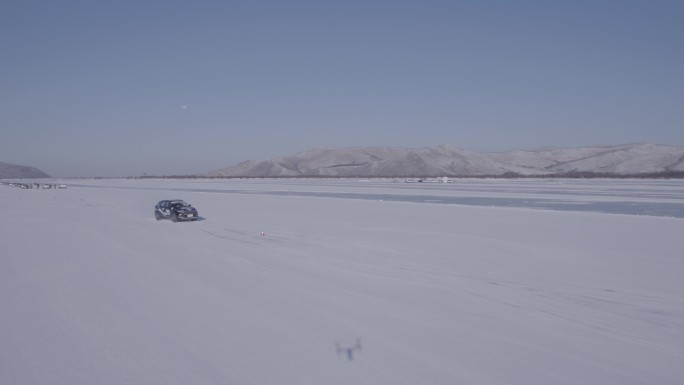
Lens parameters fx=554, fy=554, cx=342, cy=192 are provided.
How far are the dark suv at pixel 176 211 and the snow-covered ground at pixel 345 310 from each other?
791 cm

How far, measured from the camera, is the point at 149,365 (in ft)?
22.2

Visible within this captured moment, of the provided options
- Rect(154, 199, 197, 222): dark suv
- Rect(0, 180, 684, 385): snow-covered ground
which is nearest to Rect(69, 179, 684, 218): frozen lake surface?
Rect(0, 180, 684, 385): snow-covered ground

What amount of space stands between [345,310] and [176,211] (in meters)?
20.2

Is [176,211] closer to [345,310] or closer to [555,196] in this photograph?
[345,310]

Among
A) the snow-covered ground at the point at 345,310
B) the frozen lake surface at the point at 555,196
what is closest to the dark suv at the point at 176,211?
the snow-covered ground at the point at 345,310

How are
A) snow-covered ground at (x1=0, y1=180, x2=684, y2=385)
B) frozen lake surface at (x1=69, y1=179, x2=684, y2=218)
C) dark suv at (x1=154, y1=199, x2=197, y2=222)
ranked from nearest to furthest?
1. snow-covered ground at (x1=0, y1=180, x2=684, y2=385)
2. dark suv at (x1=154, y1=199, x2=197, y2=222)
3. frozen lake surface at (x1=69, y1=179, x2=684, y2=218)

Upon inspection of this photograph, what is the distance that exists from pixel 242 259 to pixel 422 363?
9.08 m

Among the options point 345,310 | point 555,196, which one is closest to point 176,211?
point 345,310

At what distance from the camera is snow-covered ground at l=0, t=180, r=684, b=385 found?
671 centimetres

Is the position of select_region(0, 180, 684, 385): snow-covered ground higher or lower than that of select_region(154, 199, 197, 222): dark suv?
lower

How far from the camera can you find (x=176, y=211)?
91.2 feet

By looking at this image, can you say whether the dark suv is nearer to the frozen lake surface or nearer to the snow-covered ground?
the snow-covered ground

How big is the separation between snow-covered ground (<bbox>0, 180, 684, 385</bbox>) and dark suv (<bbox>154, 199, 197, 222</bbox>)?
7914mm

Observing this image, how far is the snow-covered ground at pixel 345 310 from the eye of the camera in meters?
6.71
